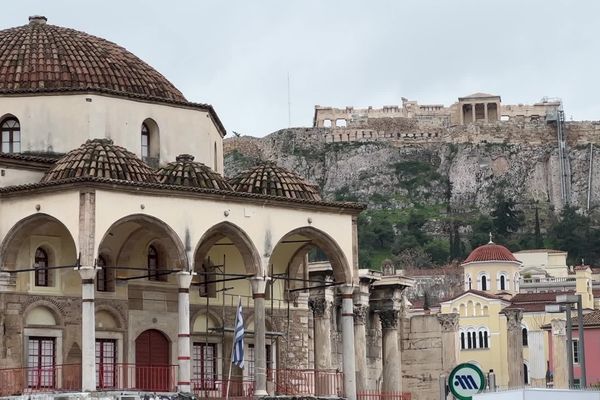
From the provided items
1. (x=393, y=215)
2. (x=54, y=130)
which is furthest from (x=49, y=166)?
(x=393, y=215)

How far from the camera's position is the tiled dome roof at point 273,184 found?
46844 mm

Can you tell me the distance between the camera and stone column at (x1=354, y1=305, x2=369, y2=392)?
4919 centimetres

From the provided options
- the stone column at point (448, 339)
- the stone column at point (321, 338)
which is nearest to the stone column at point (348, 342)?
the stone column at point (321, 338)

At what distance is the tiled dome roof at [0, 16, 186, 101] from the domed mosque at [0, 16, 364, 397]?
54 millimetres

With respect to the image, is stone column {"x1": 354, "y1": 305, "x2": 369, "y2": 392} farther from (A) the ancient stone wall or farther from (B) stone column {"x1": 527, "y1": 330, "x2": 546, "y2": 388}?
(B) stone column {"x1": 527, "y1": 330, "x2": 546, "y2": 388}

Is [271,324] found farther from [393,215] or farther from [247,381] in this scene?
[393,215]

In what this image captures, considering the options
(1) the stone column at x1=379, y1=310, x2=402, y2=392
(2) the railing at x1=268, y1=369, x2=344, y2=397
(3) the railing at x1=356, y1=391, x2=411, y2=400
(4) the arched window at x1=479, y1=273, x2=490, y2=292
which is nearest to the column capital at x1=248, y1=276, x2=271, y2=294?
(2) the railing at x1=268, y1=369, x2=344, y2=397

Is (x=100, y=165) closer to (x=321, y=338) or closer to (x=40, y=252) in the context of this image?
(x=40, y=252)

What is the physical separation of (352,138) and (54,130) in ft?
484

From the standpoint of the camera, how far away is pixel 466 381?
1072 inches

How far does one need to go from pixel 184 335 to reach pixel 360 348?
32.1 feet

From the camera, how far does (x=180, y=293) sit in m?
42.9

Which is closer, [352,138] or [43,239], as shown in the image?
[43,239]

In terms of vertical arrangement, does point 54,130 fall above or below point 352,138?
below
